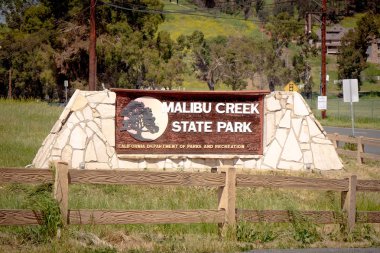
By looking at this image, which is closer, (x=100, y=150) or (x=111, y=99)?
(x=100, y=150)

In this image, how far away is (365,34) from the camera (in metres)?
104

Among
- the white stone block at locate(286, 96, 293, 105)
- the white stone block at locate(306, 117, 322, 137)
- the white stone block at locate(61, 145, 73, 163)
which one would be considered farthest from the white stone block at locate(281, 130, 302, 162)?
the white stone block at locate(61, 145, 73, 163)

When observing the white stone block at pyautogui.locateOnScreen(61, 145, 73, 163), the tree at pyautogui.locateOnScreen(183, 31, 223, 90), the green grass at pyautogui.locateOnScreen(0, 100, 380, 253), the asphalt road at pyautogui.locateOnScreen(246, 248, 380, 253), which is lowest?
the asphalt road at pyautogui.locateOnScreen(246, 248, 380, 253)

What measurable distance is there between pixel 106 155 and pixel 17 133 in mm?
10853

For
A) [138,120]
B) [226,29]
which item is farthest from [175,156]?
[226,29]

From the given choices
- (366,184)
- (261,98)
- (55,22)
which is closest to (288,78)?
(55,22)

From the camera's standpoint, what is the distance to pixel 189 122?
17719 millimetres

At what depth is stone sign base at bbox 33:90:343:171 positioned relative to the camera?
17.2 metres

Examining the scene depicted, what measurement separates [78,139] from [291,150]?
5800mm

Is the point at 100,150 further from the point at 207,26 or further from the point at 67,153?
the point at 207,26

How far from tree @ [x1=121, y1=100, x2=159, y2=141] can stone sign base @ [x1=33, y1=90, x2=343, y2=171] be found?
0.38m

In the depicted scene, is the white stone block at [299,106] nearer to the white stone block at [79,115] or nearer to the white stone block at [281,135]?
the white stone block at [281,135]

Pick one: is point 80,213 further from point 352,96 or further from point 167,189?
point 352,96

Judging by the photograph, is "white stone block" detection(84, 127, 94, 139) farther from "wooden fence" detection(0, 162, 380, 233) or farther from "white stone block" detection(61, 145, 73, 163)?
"wooden fence" detection(0, 162, 380, 233)
